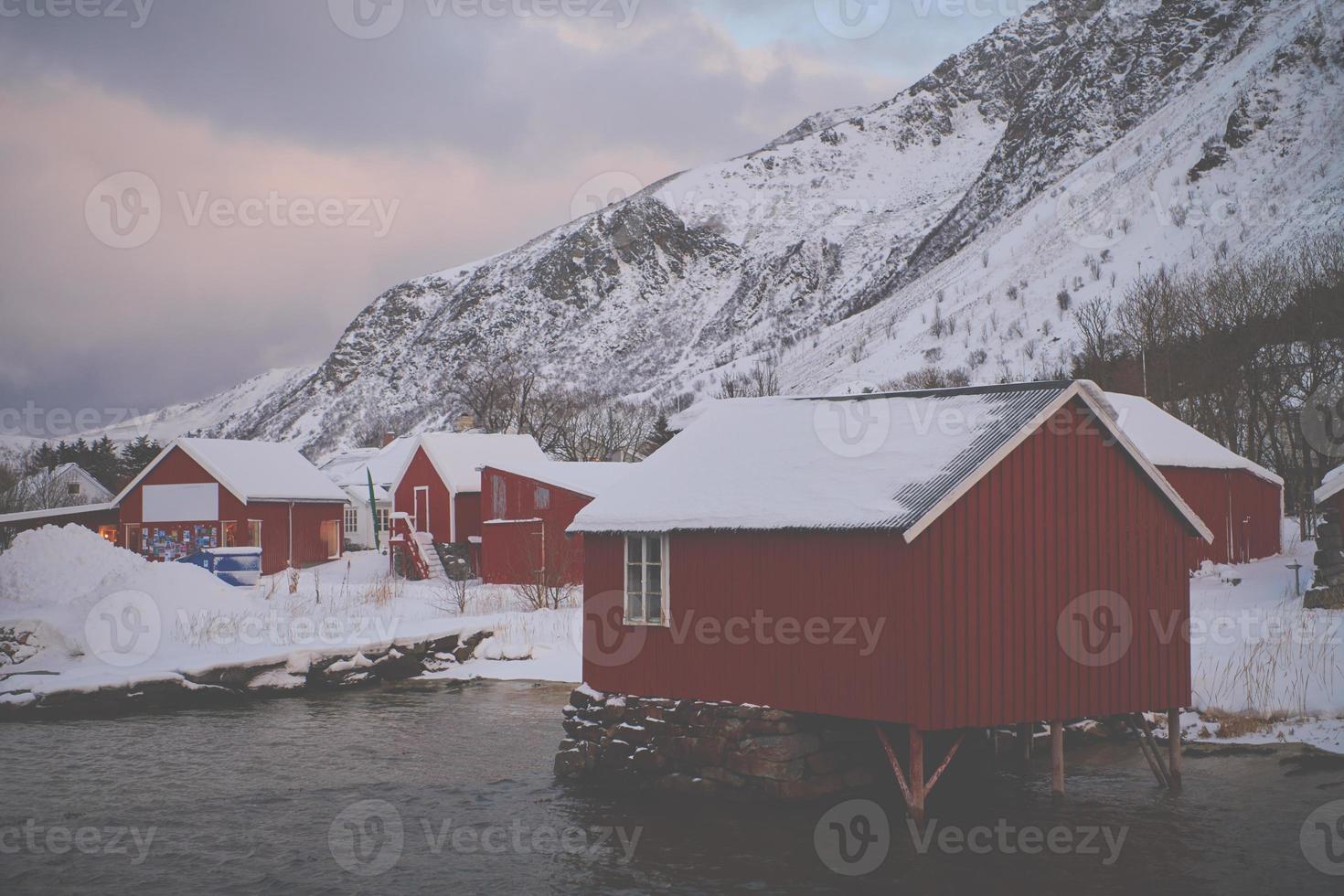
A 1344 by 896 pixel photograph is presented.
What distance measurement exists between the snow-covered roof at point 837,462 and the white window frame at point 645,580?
0.37 meters

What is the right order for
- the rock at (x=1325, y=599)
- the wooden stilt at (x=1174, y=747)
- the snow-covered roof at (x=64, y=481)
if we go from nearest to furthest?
the wooden stilt at (x=1174, y=747) → the rock at (x=1325, y=599) → the snow-covered roof at (x=64, y=481)

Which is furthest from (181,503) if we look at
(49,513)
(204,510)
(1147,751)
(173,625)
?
(1147,751)

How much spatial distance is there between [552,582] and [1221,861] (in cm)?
2461

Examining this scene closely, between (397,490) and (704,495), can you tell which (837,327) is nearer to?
(397,490)

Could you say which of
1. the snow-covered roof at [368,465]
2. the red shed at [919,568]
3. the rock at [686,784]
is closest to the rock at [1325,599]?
the red shed at [919,568]

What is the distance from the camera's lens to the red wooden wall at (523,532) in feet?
132

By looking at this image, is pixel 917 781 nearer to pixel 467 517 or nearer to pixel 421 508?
pixel 467 517

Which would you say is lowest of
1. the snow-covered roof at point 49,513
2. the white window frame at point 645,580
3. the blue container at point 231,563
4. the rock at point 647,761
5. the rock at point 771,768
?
the rock at point 647,761

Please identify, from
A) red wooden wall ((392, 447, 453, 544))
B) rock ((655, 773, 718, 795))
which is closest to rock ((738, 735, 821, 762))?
rock ((655, 773, 718, 795))

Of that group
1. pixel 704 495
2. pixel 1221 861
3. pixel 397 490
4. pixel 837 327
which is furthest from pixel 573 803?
pixel 837 327

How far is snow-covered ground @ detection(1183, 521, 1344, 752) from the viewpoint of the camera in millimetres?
19688

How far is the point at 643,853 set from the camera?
48.0 ft

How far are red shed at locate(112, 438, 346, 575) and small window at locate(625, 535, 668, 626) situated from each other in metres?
33.2

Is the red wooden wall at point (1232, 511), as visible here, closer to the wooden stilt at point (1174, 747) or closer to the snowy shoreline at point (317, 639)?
the snowy shoreline at point (317, 639)
